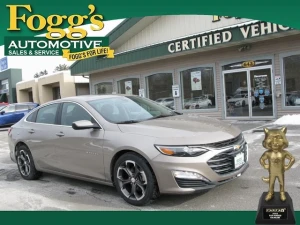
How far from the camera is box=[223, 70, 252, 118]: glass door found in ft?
44.1

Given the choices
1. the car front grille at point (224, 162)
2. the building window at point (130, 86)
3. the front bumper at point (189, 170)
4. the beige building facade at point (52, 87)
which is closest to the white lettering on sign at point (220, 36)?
the building window at point (130, 86)

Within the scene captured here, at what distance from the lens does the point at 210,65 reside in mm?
14477

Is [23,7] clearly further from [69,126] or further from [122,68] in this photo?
[122,68]

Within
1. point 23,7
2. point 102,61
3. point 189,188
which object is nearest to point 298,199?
point 189,188

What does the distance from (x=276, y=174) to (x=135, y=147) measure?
179cm

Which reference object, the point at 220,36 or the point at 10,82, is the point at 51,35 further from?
the point at 10,82

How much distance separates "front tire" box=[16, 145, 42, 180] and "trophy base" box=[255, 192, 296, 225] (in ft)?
14.1

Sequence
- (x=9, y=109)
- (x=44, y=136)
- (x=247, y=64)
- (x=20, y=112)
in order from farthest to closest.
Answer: (x=20, y=112) < (x=9, y=109) < (x=247, y=64) < (x=44, y=136)

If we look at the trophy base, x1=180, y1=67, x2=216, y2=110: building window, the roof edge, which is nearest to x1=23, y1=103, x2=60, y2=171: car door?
the trophy base

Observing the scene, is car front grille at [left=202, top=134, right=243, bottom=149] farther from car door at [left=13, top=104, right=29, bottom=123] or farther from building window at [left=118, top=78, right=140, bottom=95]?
car door at [left=13, top=104, right=29, bottom=123]

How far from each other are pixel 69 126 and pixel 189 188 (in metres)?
2.32

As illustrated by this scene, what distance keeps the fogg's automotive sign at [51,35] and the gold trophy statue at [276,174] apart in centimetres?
482

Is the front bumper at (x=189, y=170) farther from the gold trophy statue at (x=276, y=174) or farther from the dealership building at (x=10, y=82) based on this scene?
the dealership building at (x=10, y=82)

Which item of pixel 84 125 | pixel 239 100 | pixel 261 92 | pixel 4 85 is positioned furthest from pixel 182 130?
pixel 4 85
